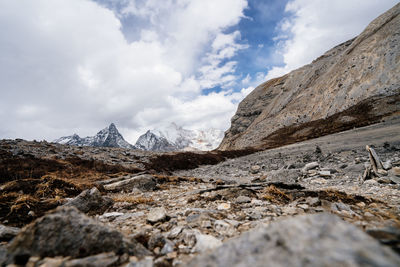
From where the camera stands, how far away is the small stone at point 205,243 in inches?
93.6

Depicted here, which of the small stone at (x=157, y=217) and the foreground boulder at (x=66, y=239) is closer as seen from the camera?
the foreground boulder at (x=66, y=239)

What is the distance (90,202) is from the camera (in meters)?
4.83

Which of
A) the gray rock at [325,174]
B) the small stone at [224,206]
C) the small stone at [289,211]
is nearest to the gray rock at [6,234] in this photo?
the small stone at [224,206]

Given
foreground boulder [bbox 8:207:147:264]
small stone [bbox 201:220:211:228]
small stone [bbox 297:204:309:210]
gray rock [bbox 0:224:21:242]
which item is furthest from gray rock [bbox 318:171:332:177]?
gray rock [bbox 0:224:21:242]

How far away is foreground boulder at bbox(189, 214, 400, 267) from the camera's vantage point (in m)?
1.10

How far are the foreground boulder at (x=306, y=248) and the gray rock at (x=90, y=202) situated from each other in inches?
173

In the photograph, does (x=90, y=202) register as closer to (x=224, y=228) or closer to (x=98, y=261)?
(x=98, y=261)

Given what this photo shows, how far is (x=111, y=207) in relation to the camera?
503 cm

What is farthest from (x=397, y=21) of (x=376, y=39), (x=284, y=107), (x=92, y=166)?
(x=92, y=166)

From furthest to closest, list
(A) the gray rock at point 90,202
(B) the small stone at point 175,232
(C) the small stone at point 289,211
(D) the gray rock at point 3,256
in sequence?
(A) the gray rock at point 90,202, (C) the small stone at point 289,211, (B) the small stone at point 175,232, (D) the gray rock at point 3,256

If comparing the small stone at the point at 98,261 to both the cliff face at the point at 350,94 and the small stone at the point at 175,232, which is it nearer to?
the small stone at the point at 175,232

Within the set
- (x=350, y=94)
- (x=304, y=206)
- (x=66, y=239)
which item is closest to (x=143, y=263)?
(x=66, y=239)

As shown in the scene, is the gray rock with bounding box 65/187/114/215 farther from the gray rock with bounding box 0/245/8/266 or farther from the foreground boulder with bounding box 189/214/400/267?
the foreground boulder with bounding box 189/214/400/267

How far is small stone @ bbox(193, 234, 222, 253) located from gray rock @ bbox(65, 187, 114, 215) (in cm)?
358
